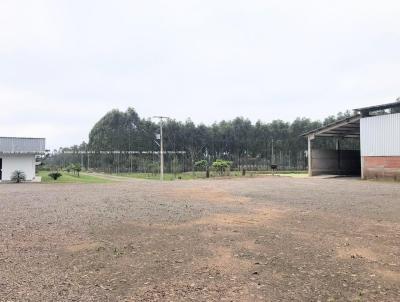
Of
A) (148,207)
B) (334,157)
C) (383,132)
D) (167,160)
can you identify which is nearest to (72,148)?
(167,160)

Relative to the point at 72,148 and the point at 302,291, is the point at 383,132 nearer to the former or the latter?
the point at 302,291

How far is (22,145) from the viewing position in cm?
2766

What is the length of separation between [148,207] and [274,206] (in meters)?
3.54

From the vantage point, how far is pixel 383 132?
78.9ft

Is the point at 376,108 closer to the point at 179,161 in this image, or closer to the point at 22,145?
the point at 22,145

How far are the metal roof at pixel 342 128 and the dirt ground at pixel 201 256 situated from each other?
60.8ft

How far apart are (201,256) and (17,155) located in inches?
964

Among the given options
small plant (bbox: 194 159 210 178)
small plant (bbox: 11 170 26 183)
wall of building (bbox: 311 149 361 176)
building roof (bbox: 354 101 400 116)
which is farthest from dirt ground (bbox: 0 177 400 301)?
small plant (bbox: 194 159 210 178)

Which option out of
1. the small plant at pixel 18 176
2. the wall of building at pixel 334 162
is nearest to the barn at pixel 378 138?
the wall of building at pixel 334 162

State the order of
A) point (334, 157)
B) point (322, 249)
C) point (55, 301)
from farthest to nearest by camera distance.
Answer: point (334, 157)
point (322, 249)
point (55, 301)

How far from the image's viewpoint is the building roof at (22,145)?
87.8 feet

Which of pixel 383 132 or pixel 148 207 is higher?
pixel 383 132

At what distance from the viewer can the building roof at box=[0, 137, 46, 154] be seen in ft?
87.8

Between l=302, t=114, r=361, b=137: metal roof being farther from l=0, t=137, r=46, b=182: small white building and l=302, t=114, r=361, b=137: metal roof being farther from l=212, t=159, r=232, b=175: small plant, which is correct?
l=0, t=137, r=46, b=182: small white building
